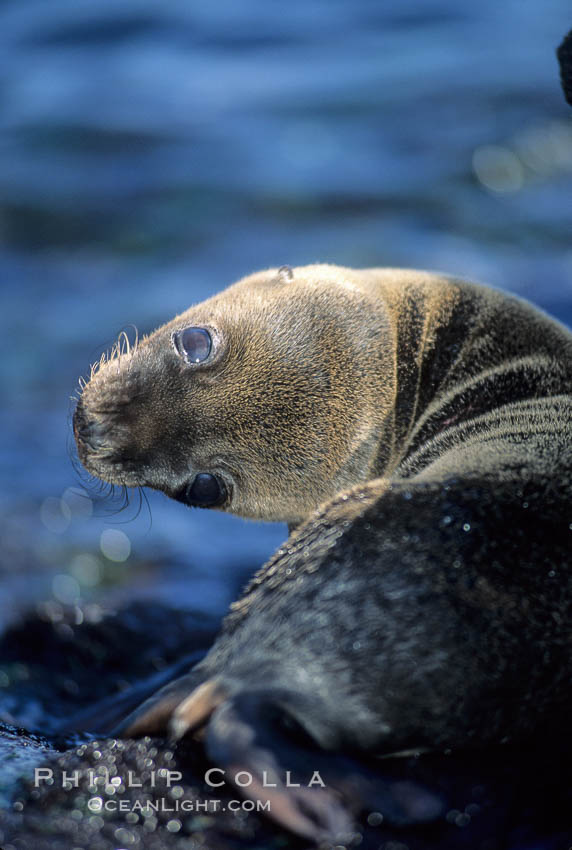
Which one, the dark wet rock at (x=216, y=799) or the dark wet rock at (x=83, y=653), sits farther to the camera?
the dark wet rock at (x=83, y=653)

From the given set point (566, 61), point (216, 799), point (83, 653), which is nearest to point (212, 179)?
point (83, 653)

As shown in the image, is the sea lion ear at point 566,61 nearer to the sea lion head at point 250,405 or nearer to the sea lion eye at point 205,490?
the sea lion head at point 250,405

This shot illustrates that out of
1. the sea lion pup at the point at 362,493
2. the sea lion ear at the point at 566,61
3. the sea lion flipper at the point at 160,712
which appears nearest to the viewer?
the sea lion pup at the point at 362,493

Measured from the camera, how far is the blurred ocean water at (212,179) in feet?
28.0

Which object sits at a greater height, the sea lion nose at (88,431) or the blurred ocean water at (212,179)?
the blurred ocean water at (212,179)

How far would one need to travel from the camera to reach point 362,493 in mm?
3531

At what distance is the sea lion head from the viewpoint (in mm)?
4168

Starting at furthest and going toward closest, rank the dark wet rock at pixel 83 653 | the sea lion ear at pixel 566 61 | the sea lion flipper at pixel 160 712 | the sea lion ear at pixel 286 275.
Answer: the dark wet rock at pixel 83 653
the sea lion ear at pixel 286 275
the sea lion ear at pixel 566 61
the sea lion flipper at pixel 160 712

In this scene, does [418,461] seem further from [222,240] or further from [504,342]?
[222,240]

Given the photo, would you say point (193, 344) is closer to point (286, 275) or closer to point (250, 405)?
point (250, 405)

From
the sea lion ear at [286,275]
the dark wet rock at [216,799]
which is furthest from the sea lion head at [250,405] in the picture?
the dark wet rock at [216,799]

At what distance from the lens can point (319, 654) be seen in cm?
312

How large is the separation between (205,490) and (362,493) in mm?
873

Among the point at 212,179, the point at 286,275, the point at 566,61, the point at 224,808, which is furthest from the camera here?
the point at 212,179
